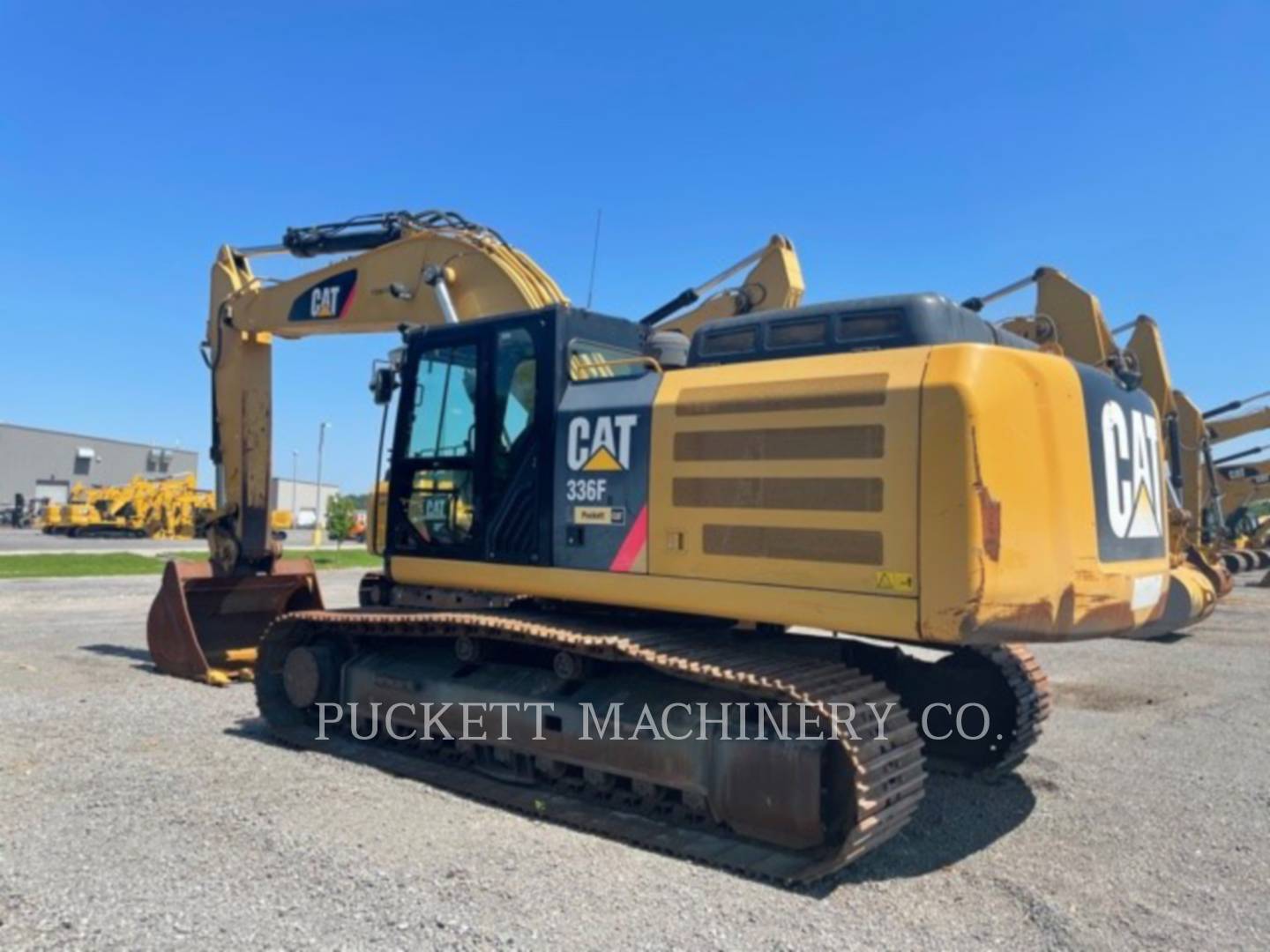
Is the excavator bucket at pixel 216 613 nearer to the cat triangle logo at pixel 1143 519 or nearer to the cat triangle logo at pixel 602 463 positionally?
the cat triangle logo at pixel 602 463

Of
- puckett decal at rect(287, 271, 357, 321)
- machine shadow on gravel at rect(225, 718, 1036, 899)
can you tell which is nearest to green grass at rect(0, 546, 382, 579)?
puckett decal at rect(287, 271, 357, 321)

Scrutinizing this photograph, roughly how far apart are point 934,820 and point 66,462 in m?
78.1

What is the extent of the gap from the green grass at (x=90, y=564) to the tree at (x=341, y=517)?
34.8ft

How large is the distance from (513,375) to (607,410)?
0.87 m

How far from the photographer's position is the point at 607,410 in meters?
5.63

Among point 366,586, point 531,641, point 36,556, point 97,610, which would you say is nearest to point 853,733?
point 531,641

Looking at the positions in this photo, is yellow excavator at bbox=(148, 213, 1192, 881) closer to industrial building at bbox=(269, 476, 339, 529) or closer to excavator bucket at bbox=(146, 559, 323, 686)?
excavator bucket at bbox=(146, 559, 323, 686)

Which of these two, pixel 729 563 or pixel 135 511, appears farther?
pixel 135 511

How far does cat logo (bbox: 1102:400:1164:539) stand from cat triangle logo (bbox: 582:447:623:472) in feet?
8.65

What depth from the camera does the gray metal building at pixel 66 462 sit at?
66.4 meters

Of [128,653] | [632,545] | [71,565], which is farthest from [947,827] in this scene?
[71,565]

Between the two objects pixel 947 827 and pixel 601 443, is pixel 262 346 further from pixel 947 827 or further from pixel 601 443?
pixel 947 827

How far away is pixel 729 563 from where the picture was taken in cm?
509

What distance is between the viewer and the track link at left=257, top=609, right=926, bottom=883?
4551 mm
